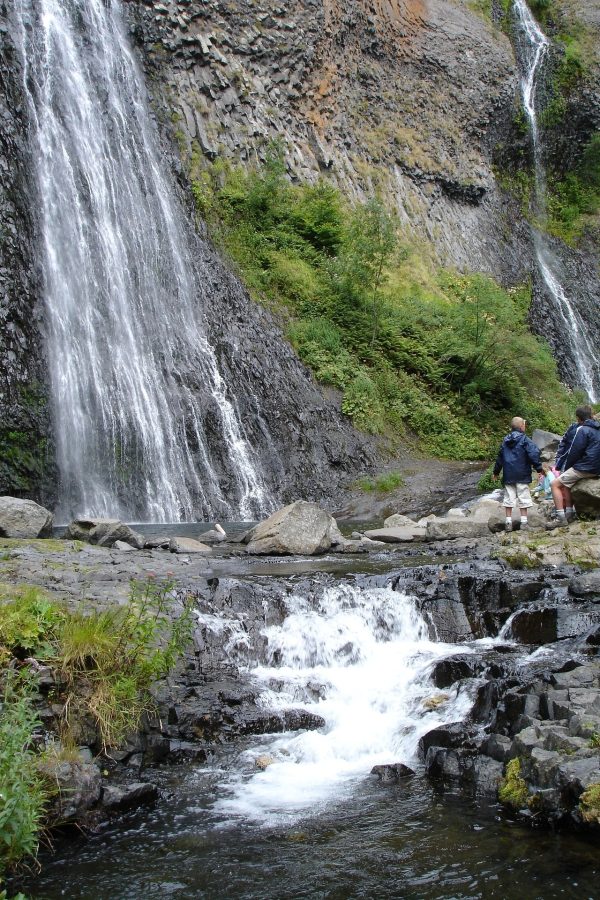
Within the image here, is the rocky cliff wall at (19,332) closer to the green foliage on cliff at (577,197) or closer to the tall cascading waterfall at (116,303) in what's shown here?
the tall cascading waterfall at (116,303)

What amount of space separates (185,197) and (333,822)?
2286 cm

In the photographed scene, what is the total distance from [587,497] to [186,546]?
639cm

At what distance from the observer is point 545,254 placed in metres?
37.8

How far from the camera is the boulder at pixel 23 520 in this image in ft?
37.7

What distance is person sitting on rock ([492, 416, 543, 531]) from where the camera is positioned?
11.8m

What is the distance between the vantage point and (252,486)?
18719 millimetres

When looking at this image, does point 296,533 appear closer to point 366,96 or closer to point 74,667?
point 74,667

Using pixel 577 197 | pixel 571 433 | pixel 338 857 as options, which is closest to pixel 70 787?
pixel 338 857

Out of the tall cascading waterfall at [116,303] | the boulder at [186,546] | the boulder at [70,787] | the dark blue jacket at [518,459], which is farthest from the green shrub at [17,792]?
the tall cascading waterfall at [116,303]

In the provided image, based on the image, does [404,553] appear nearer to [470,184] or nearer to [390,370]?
[390,370]

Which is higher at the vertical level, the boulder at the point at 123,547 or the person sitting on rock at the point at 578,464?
the person sitting on rock at the point at 578,464

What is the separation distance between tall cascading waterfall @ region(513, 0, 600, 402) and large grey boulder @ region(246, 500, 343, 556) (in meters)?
23.6

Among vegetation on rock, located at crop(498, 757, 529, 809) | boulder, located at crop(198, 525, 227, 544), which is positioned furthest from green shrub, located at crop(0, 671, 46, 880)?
boulder, located at crop(198, 525, 227, 544)

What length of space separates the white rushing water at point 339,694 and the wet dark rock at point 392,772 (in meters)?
0.19
